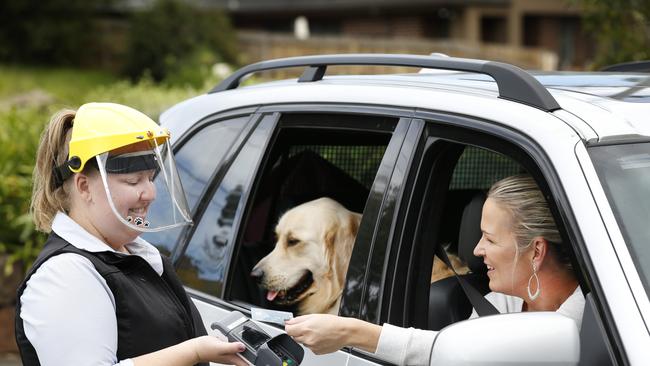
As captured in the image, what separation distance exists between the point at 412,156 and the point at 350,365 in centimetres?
60

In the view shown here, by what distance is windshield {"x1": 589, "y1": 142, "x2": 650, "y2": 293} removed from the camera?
7.50 feet

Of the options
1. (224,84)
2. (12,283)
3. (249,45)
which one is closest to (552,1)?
(249,45)

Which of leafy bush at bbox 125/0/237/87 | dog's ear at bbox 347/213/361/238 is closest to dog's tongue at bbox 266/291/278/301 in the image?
dog's ear at bbox 347/213/361/238

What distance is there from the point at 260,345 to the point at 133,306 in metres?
0.32

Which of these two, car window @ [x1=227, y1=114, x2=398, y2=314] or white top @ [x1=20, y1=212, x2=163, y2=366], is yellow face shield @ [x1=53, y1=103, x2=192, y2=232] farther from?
car window @ [x1=227, y1=114, x2=398, y2=314]

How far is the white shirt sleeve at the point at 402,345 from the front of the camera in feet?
8.72

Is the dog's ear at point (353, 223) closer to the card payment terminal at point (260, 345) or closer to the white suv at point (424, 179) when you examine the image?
the white suv at point (424, 179)

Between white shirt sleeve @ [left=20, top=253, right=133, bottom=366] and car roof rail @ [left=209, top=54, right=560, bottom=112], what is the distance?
114 centimetres

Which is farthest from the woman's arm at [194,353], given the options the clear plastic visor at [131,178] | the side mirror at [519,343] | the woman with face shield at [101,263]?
the side mirror at [519,343]

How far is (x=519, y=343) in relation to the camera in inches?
83.7

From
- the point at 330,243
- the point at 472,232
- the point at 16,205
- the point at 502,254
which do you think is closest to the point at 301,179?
the point at 330,243

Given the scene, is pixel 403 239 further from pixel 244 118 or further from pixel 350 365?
pixel 244 118

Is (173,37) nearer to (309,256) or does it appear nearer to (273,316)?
(309,256)

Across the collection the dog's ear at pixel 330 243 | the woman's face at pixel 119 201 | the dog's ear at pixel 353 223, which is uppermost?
the woman's face at pixel 119 201
